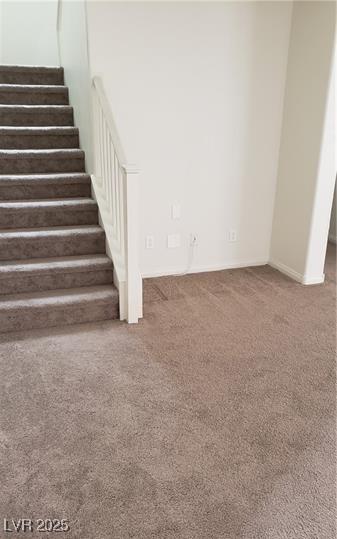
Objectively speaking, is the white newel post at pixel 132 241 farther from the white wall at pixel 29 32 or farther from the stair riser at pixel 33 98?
the white wall at pixel 29 32

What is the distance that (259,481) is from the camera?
5.81 feet

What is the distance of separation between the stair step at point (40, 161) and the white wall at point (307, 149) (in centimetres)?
177

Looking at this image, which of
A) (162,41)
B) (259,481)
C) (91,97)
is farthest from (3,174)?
(259,481)

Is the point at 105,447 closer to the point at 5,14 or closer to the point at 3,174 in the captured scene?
the point at 3,174

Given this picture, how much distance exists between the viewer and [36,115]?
153 inches

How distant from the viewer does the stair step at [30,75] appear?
13.8 feet

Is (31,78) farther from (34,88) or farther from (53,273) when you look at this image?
(53,273)

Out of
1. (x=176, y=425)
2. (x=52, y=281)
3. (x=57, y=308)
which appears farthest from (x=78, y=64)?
(x=176, y=425)

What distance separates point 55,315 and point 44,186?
3.65 feet

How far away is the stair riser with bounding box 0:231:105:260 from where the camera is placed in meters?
3.09

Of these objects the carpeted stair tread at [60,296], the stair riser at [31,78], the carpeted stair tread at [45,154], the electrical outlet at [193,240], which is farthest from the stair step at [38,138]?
the carpeted stair tread at [60,296]

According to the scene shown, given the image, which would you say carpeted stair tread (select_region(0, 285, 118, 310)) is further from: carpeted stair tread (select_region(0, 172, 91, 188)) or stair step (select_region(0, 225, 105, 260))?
carpeted stair tread (select_region(0, 172, 91, 188))

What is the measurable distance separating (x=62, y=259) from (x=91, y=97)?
47.4 inches

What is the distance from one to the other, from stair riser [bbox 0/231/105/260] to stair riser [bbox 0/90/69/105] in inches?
65.6
